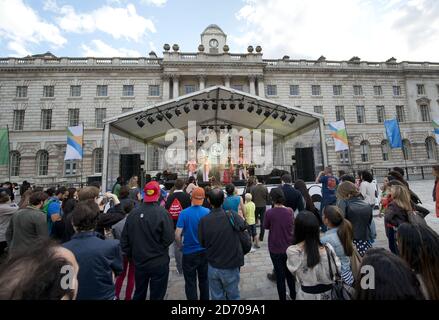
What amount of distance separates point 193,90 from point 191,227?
86.9ft

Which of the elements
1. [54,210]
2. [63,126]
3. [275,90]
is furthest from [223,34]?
[54,210]

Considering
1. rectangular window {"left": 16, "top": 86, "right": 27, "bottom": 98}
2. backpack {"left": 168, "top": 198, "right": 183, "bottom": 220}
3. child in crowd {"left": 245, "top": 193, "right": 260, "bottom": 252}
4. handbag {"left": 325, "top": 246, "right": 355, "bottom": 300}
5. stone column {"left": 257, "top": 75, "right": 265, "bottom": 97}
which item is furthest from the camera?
stone column {"left": 257, "top": 75, "right": 265, "bottom": 97}

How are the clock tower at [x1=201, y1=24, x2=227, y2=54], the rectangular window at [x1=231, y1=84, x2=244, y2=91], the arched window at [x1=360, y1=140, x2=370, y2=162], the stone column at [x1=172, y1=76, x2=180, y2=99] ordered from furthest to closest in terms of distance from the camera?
1. the clock tower at [x1=201, y1=24, x2=227, y2=54]
2. the rectangular window at [x1=231, y1=84, x2=244, y2=91]
3. the arched window at [x1=360, y1=140, x2=370, y2=162]
4. the stone column at [x1=172, y1=76, x2=180, y2=99]

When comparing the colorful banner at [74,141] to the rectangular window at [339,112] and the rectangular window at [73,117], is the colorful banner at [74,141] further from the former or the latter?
the rectangular window at [339,112]

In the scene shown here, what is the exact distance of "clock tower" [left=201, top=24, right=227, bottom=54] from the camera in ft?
103

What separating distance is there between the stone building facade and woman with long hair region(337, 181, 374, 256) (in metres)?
25.5

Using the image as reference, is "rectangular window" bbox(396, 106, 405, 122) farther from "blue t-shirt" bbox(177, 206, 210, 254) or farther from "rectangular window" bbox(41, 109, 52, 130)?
"rectangular window" bbox(41, 109, 52, 130)

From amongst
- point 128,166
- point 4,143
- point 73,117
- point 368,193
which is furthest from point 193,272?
point 73,117

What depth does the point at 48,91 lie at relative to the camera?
83.8ft

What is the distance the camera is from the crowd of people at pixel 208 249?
110 cm

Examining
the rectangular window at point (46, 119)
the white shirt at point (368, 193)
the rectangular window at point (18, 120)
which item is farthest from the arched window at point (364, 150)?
the rectangular window at point (18, 120)

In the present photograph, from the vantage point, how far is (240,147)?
18750mm

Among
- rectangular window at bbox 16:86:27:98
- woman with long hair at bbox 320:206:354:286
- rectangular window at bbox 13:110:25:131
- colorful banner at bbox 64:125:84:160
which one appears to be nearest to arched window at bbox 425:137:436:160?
woman with long hair at bbox 320:206:354:286
